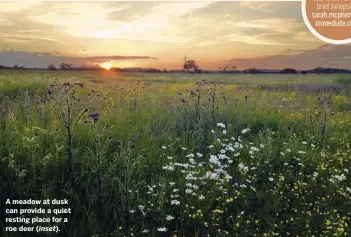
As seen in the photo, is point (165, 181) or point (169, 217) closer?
point (169, 217)

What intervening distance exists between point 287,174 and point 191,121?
2265 millimetres

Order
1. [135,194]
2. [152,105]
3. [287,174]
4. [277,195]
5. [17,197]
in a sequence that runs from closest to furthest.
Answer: [17,197] → [135,194] → [277,195] → [287,174] → [152,105]

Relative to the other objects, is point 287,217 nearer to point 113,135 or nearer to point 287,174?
point 287,174

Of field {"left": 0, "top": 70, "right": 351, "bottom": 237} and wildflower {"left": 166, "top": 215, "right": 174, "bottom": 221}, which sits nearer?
wildflower {"left": 166, "top": 215, "right": 174, "bottom": 221}

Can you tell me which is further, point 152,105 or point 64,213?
point 152,105

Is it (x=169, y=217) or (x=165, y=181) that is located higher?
(x=165, y=181)

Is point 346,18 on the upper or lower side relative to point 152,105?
upper

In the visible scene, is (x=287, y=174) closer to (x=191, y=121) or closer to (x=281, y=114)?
(x=191, y=121)

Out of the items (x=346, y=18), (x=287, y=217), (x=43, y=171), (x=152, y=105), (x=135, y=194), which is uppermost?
(x=346, y=18)

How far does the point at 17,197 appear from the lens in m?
3.90

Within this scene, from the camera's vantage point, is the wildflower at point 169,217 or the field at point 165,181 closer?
the wildflower at point 169,217

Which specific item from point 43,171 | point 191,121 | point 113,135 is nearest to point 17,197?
point 43,171

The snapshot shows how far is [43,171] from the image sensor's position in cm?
409

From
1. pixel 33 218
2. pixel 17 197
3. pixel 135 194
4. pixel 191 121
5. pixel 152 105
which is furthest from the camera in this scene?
pixel 152 105
